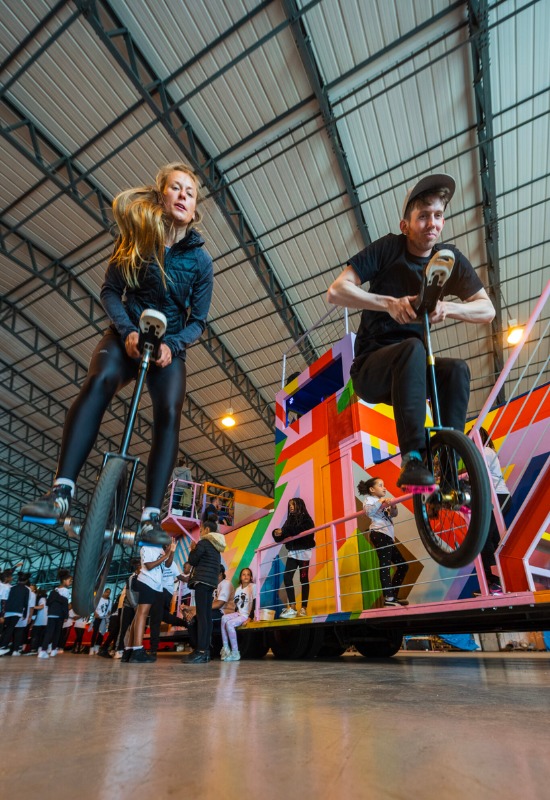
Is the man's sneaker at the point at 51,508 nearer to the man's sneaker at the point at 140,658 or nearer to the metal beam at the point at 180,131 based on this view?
the man's sneaker at the point at 140,658

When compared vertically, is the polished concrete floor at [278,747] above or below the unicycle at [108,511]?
below

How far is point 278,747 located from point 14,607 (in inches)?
358

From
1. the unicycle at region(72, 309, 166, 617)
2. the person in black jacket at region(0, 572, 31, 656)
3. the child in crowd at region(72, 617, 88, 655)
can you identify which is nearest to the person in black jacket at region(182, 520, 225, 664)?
the unicycle at region(72, 309, 166, 617)

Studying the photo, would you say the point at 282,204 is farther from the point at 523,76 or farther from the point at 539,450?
the point at 539,450

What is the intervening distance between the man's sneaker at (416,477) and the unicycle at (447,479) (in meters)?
0.05

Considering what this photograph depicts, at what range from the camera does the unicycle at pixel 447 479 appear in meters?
1.96

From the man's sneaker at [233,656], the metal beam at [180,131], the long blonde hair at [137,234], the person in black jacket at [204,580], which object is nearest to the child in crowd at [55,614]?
the man's sneaker at [233,656]

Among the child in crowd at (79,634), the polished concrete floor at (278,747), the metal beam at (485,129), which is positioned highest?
the metal beam at (485,129)

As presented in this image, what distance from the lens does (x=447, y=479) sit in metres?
2.21

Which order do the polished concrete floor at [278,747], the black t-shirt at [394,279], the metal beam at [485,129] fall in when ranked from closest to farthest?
the polished concrete floor at [278,747] → the black t-shirt at [394,279] → the metal beam at [485,129]

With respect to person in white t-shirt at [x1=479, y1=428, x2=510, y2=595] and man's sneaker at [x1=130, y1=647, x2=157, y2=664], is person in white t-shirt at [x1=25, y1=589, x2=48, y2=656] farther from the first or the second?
person in white t-shirt at [x1=479, y1=428, x2=510, y2=595]

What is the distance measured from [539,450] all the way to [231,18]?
9041 millimetres

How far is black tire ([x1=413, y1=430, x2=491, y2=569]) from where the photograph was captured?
1.96m

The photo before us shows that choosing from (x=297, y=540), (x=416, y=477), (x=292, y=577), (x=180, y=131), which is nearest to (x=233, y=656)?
(x=292, y=577)
